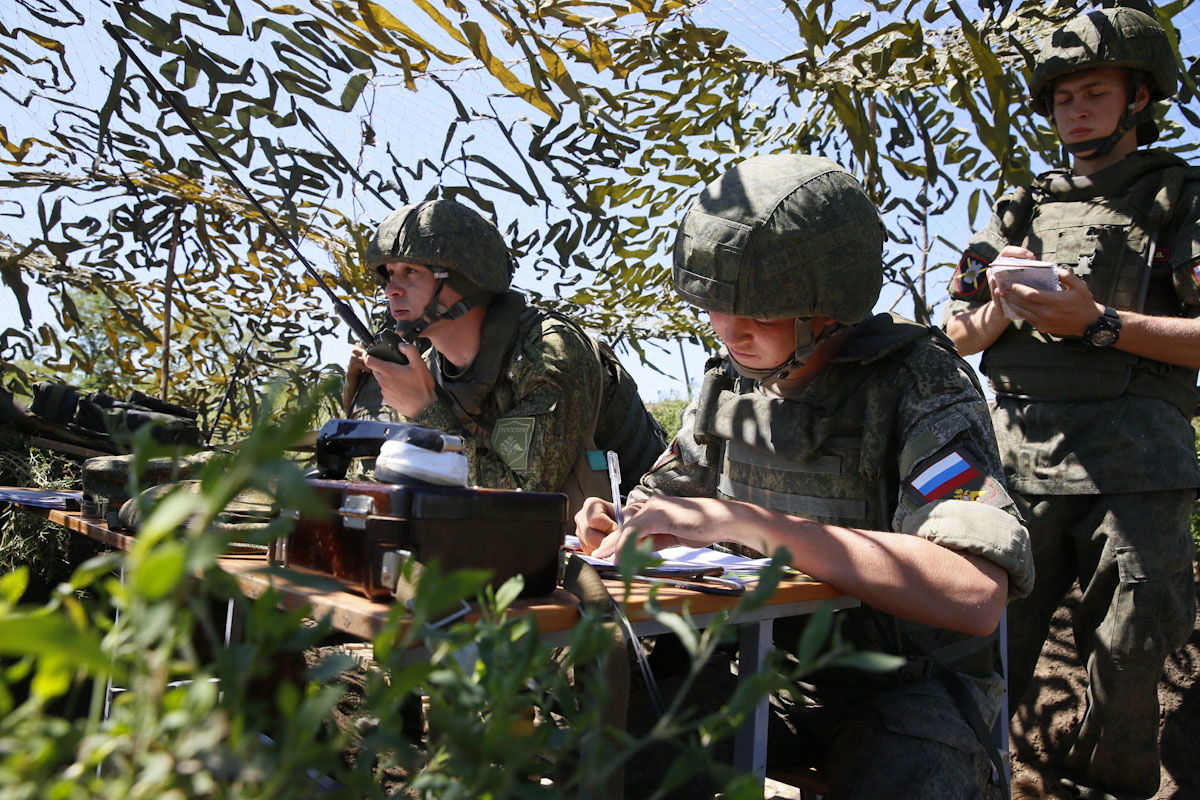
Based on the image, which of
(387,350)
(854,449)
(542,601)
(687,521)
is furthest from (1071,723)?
(542,601)

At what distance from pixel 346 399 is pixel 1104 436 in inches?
94.7

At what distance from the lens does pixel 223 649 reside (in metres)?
0.51

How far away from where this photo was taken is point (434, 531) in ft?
3.58

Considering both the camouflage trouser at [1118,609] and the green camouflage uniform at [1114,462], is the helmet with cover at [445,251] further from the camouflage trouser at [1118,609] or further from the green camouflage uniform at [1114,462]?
the camouflage trouser at [1118,609]

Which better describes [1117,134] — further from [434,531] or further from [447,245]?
[434,531]

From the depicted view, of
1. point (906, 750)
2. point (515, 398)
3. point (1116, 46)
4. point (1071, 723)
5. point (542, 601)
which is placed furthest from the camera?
point (1071, 723)

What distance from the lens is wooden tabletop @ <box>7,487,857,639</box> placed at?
0.99 m

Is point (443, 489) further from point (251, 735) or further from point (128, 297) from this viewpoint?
point (128, 297)

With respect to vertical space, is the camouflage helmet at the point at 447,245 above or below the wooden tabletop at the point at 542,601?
above

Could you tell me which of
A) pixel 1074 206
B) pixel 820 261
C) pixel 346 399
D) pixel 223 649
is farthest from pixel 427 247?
pixel 223 649

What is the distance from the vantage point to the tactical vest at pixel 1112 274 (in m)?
2.53

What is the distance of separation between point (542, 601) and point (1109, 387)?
Result: 1.98m

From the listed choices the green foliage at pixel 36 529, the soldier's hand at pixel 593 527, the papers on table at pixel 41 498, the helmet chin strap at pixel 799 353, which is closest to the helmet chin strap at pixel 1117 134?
the helmet chin strap at pixel 799 353

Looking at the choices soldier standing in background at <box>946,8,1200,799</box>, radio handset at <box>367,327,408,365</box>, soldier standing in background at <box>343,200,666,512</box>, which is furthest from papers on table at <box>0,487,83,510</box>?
soldier standing in background at <box>946,8,1200,799</box>
